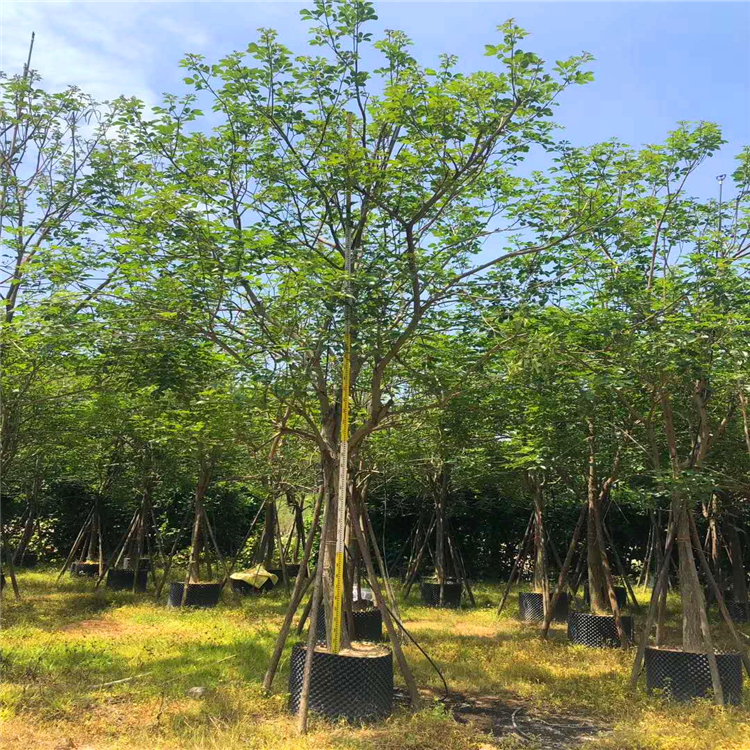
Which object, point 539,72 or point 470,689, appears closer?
point 539,72

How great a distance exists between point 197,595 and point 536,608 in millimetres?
4867

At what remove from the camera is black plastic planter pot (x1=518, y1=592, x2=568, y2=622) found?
9.75 meters

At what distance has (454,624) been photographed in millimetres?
9234

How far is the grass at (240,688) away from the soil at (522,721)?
0.29 feet

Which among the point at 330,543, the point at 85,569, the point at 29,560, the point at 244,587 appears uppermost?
the point at 330,543

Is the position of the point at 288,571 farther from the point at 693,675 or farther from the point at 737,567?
the point at 693,675

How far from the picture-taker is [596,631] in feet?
24.7

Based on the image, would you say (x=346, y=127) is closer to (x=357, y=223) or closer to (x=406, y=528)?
(x=357, y=223)

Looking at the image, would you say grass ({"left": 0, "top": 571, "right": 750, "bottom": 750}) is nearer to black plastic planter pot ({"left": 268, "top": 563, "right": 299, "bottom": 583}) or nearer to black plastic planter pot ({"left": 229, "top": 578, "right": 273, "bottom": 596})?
black plastic planter pot ({"left": 229, "top": 578, "right": 273, "bottom": 596})

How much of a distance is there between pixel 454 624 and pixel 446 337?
5026 mm

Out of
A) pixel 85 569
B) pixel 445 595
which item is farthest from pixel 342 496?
pixel 85 569

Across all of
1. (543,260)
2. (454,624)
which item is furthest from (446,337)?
(454,624)

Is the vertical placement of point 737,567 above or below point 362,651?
above

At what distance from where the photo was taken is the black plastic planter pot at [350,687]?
4500 mm
